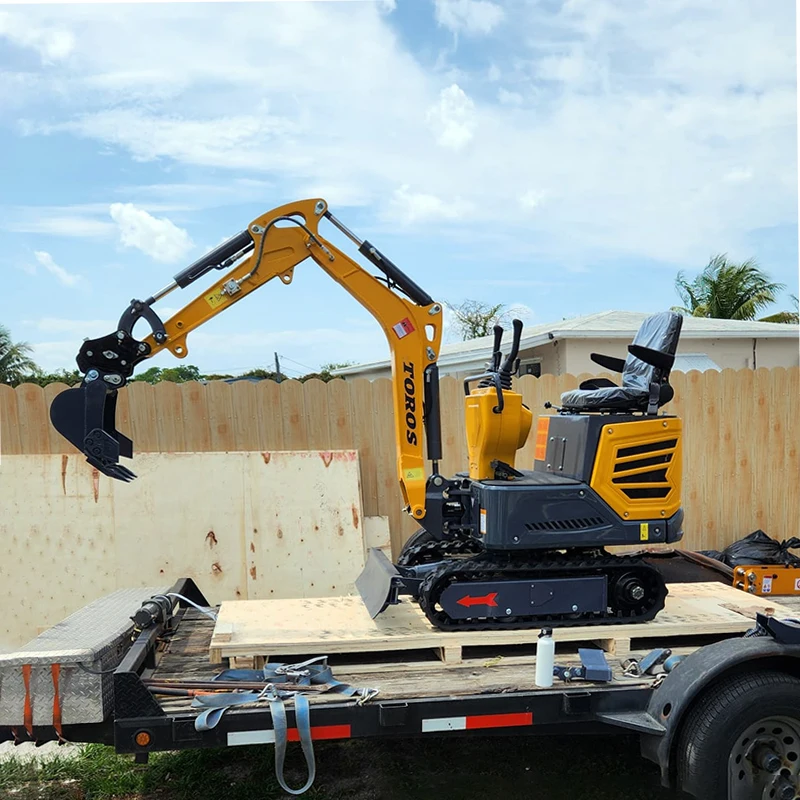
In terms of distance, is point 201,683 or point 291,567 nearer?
point 201,683

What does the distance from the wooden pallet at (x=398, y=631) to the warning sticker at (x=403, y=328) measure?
1.70 metres

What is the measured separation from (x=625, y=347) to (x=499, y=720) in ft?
37.2

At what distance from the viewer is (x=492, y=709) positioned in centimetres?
350

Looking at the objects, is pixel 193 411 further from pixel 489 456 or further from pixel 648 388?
pixel 648 388

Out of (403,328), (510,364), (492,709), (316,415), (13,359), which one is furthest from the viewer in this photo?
(13,359)

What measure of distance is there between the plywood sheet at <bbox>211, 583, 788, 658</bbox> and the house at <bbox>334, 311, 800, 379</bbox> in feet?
28.0

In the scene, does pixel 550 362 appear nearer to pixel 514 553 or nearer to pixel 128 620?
pixel 514 553

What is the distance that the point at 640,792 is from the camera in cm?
438

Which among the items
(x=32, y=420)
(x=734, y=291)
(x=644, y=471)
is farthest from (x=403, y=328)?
(x=734, y=291)

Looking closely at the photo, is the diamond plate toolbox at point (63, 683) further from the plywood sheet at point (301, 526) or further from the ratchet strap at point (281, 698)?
the plywood sheet at point (301, 526)

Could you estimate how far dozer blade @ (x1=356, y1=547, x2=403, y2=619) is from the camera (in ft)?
14.2

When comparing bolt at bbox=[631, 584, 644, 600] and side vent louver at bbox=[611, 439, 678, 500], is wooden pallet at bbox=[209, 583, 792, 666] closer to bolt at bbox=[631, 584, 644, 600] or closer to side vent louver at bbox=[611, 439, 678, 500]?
bolt at bbox=[631, 584, 644, 600]

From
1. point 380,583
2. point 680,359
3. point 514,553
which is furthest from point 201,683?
point 680,359

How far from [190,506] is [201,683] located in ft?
12.2
